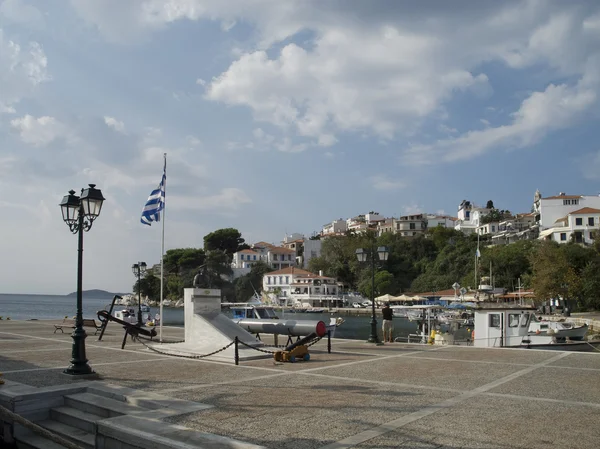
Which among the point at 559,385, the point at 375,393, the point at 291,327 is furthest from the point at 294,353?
the point at 559,385

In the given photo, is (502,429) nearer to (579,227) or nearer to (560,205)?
(579,227)

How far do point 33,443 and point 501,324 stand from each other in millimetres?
20624

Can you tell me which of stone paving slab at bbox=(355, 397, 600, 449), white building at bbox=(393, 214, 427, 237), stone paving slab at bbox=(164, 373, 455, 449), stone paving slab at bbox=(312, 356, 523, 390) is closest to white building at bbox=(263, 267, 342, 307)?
white building at bbox=(393, 214, 427, 237)

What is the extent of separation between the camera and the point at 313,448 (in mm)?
5984

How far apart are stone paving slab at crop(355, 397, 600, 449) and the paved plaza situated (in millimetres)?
14

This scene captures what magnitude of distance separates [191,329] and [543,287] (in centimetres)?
4771

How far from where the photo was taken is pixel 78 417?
8203mm

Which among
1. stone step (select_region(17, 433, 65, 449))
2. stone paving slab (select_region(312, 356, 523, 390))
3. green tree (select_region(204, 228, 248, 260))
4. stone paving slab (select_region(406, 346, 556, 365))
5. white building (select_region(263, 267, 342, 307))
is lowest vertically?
white building (select_region(263, 267, 342, 307))

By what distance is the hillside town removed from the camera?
81562 mm

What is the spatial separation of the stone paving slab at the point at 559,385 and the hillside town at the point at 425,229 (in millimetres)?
41211

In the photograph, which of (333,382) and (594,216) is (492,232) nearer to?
(594,216)

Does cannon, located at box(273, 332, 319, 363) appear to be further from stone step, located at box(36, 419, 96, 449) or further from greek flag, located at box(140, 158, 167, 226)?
greek flag, located at box(140, 158, 167, 226)

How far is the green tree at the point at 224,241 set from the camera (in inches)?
5251

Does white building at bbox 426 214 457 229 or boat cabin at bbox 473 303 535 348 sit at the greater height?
white building at bbox 426 214 457 229
